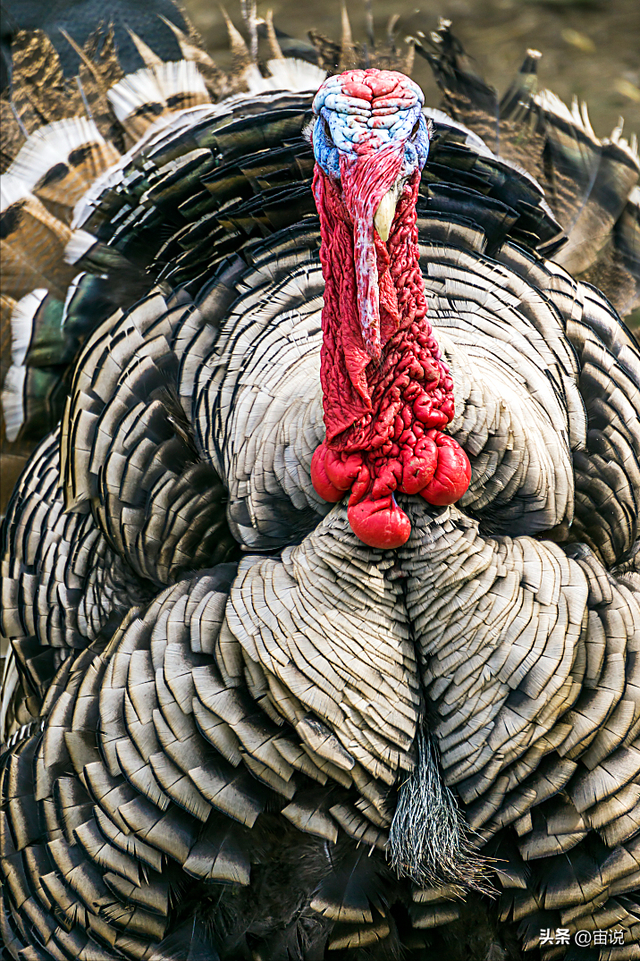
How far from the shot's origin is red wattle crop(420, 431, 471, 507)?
218 centimetres

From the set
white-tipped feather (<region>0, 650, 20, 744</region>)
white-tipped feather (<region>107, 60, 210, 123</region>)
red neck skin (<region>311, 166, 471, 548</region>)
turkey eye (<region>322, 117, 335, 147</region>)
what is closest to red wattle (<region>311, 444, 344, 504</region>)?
red neck skin (<region>311, 166, 471, 548</region>)

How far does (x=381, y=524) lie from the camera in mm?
2178

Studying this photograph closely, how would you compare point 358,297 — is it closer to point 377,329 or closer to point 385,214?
point 377,329

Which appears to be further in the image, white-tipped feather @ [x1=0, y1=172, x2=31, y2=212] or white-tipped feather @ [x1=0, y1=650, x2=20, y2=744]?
white-tipped feather @ [x1=0, y1=172, x2=31, y2=212]

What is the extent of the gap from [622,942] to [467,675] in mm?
829

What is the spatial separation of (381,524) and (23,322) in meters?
1.94

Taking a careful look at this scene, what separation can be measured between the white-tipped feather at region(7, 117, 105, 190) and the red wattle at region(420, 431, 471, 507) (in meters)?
2.15

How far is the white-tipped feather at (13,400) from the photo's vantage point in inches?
138

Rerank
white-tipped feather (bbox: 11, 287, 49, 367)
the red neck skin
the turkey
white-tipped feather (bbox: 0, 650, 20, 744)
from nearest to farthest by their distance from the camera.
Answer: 1. the red neck skin
2. the turkey
3. white-tipped feather (bbox: 0, 650, 20, 744)
4. white-tipped feather (bbox: 11, 287, 49, 367)

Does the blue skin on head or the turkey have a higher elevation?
the blue skin on head

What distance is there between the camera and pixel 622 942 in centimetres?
241

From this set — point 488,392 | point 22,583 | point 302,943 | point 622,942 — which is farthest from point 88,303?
point 622,942

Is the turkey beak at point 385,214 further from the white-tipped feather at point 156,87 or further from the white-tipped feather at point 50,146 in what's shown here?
the white-tipped feather at point 50,146

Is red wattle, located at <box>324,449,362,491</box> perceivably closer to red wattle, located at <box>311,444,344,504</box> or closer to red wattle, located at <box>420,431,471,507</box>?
red wattle, located at <box>311,444,344,504</box>
